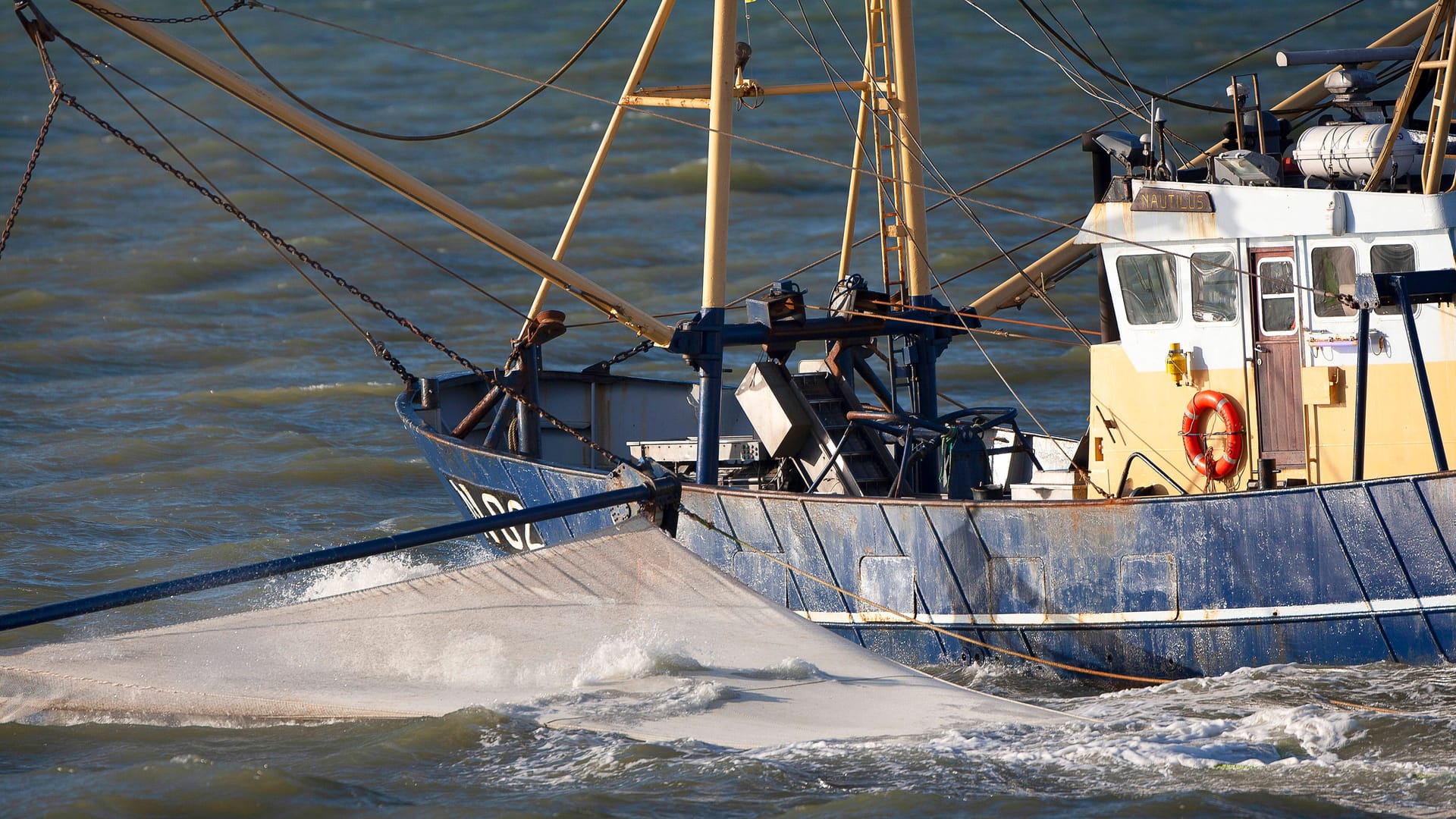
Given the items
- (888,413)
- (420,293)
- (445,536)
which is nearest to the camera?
(445,536)

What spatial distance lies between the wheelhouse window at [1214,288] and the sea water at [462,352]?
2641mm

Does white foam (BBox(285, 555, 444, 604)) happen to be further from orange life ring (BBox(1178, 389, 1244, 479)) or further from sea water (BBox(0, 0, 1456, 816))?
orange life ring (BBox(1178, 389, 1244, 479))

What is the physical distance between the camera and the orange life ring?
12766 mm

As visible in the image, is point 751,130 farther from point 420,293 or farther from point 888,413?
point 888,413

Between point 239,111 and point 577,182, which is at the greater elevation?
point 239,111

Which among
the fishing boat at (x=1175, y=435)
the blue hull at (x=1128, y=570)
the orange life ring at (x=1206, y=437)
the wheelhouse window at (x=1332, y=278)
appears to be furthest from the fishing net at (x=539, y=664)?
the wheelhouse window at (x=1332, y=278)

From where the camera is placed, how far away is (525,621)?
10.6 metres

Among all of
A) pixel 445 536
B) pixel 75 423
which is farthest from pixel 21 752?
pixel 75 423

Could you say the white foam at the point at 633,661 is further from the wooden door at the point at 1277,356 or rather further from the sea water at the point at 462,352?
the wooden door at the point at 1277,356

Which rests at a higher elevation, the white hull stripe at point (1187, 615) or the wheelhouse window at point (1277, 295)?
the wheelhouse window at point (1277, 295)

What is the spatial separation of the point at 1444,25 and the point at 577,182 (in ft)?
92.9

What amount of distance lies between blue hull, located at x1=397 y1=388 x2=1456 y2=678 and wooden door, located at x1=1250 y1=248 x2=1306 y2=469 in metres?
1.21

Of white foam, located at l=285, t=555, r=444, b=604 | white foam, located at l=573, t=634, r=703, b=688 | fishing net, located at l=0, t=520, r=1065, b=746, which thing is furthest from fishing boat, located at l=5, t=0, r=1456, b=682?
white foam, located at l=285, t=555, r=444, b=604

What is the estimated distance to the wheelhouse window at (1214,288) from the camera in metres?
12.9
